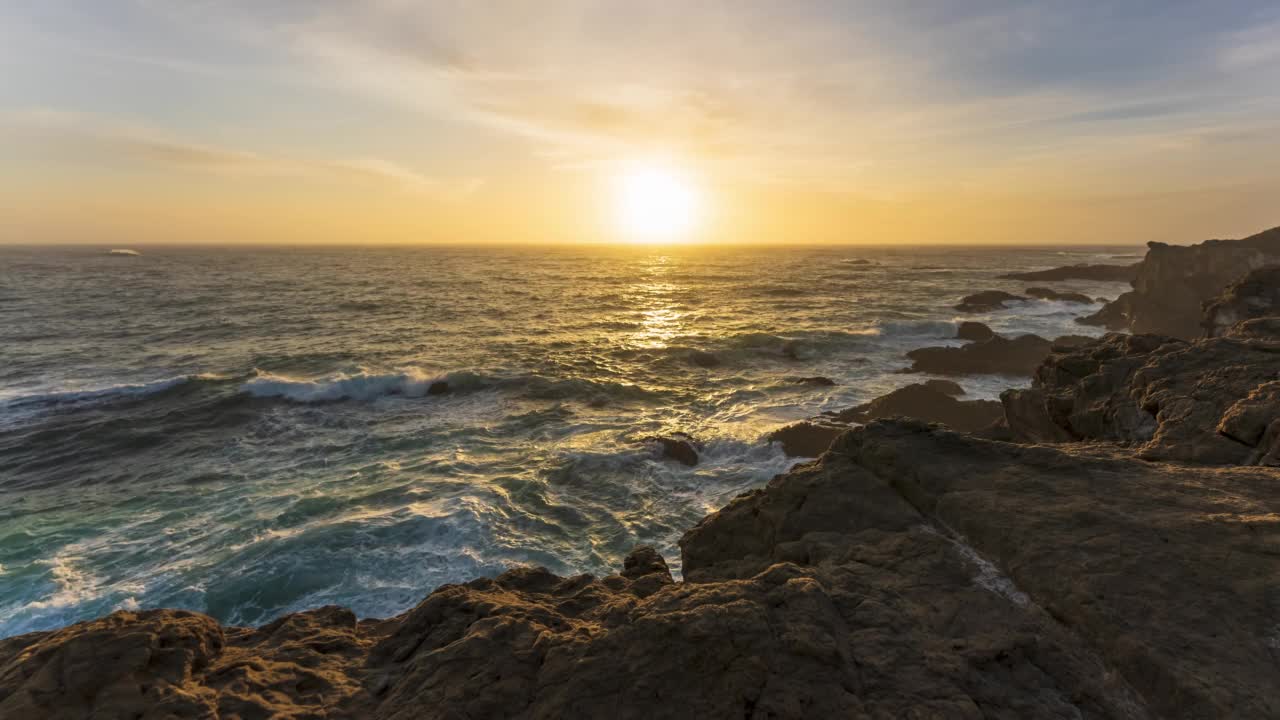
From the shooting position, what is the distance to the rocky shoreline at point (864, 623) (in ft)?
12.0

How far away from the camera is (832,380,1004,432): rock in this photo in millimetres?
17516

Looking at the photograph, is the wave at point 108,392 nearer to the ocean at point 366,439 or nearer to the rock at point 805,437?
the ocean at point 366,439

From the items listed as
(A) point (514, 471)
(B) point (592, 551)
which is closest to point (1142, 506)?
(B) point (592, 551)

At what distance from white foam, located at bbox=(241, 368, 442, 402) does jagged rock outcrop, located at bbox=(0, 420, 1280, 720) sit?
18.1m

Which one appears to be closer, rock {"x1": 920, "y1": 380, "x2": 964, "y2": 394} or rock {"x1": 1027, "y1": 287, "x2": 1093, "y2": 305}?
rock {"x1": 920, "y1": 380, "x2": 964, "y2": 394}

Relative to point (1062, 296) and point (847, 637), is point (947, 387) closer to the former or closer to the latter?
point (847, 637)

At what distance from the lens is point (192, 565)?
34.4ft

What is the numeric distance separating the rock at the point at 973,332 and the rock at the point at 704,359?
1785 cm

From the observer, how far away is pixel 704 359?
28344 mm

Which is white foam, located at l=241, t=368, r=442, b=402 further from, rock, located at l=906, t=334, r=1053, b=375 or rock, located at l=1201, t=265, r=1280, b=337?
rock, located at l=1201, t=265, r=1280, b=337

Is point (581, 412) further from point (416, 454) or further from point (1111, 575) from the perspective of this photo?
point (1111, 575)

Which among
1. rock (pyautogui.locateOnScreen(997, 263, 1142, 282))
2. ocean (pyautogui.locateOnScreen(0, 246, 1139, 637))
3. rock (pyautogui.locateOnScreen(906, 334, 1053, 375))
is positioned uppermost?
rock (pyautogui.locateOnScreen(997, 263, 1142, 282))

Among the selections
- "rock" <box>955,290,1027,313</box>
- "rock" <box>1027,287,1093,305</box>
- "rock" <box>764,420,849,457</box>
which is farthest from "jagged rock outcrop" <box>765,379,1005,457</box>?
"rock" <box>1027,287,1093,305</box>

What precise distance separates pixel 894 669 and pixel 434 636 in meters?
3.83
